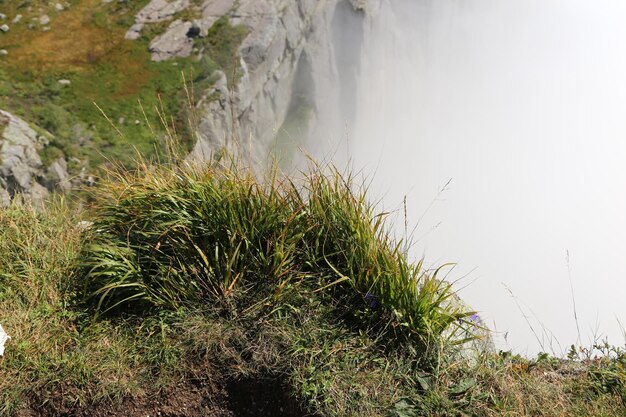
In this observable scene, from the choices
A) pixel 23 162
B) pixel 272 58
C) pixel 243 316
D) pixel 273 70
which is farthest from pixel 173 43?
pixel 243 316

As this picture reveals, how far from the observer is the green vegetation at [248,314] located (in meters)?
4.32

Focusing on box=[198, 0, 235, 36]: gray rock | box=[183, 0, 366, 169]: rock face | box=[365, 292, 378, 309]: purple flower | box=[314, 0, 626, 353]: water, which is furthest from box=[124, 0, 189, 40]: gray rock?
box=[365, 292, 378, 309]: purple flower

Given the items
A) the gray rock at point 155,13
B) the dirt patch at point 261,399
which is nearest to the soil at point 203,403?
the dirt patch at point 261,399

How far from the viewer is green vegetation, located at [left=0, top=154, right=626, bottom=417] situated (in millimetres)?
4316

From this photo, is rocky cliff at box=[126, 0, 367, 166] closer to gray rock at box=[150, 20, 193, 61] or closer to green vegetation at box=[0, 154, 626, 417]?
gray rock at box=[150, 20, 193, 61]

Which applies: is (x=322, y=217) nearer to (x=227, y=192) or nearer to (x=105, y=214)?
(x=227, y=192)

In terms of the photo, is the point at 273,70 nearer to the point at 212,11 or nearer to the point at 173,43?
the point at 212,11

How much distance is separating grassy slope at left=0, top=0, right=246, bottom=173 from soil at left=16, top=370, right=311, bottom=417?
102 feet

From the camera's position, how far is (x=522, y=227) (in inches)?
5743

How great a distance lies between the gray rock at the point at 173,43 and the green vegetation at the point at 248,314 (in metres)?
44.4

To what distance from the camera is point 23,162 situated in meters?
28.1

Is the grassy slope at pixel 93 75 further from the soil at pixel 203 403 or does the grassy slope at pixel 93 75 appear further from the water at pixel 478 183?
the soil at pixel 203 403

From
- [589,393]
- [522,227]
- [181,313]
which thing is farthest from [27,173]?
[522,227]

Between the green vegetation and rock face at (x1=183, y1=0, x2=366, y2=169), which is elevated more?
rock face at (x1=183, y1=0, x2=366, y2=169)
